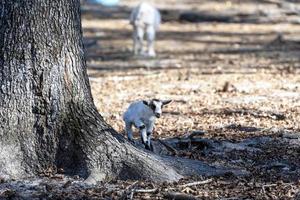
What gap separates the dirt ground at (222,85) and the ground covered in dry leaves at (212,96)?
17mm

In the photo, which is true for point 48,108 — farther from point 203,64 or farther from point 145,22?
point 145,22

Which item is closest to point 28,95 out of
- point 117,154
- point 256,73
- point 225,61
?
point 117,154

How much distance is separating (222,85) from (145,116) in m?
6.57

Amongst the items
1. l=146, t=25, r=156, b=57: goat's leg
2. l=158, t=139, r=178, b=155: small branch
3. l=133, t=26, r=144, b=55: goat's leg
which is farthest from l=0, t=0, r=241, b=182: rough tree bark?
l=133, t=26, r=144, b=55: goat's leg

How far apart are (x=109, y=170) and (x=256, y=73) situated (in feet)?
34.7

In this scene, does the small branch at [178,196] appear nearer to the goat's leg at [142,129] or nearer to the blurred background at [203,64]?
the goat's leg at [142,129]

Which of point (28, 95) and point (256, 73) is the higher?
point (28, 95)

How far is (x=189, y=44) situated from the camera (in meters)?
25.1

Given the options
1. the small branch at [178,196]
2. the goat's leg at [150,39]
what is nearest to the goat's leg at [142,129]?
the small branch at [178,196]

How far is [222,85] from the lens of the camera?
640 inches

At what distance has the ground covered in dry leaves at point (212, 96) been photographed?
777 centimetres

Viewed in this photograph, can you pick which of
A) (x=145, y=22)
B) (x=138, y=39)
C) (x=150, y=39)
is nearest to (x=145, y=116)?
(x=145, y=22)

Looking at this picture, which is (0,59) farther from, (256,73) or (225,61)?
(225,61)

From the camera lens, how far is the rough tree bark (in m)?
7.94
